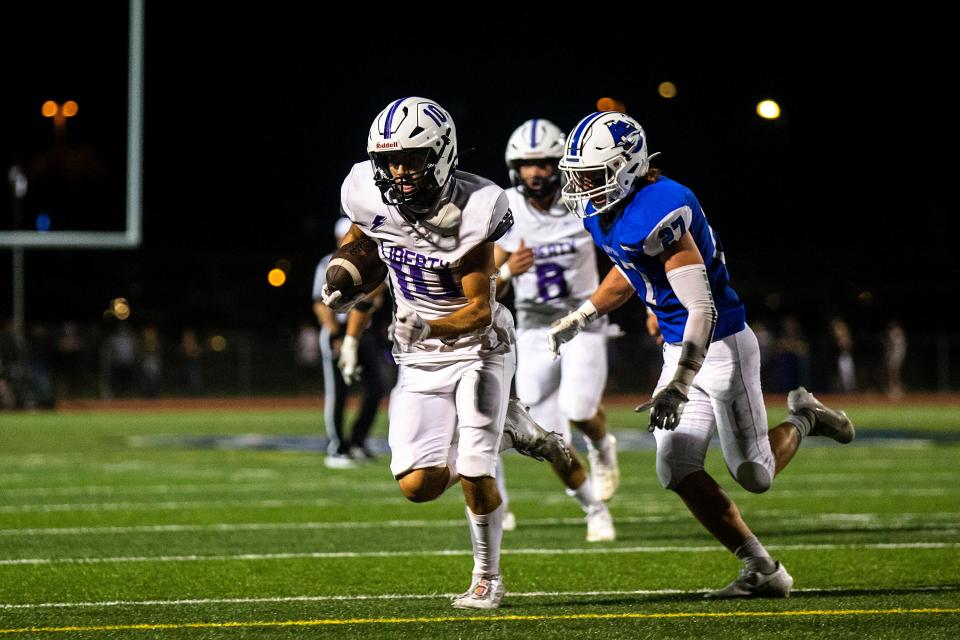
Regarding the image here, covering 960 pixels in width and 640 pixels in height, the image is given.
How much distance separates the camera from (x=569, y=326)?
5.52m

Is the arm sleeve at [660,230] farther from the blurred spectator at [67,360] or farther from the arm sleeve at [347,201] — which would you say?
the blurred spectator at [67,360]

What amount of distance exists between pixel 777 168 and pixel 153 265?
14.5 m

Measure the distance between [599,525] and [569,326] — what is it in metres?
1.85

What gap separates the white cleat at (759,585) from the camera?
5.20 metres

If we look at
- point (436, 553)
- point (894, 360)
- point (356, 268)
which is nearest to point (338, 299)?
point (356, 268)

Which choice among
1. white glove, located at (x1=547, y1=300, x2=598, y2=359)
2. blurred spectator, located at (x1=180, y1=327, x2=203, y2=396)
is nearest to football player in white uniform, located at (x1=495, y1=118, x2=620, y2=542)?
white glove, located at (x1=547, y1=300, x2=598, y2=359)

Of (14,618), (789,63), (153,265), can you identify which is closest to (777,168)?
(789,63)

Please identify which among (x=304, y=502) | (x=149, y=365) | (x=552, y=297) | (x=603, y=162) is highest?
(x=603, y=162)

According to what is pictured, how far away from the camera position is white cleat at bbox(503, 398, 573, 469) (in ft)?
17.7

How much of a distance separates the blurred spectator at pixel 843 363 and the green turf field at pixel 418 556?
14.9m

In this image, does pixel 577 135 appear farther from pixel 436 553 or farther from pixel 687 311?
pixel 436 553

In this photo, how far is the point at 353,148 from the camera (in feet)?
113

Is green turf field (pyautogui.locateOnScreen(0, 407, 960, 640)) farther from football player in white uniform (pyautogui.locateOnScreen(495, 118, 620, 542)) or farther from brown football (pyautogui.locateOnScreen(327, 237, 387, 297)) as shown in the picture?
brown football (pyautogui.locateOnScreen(327, 237, 387, 297))

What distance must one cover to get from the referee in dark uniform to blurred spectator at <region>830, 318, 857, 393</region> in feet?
53.4
